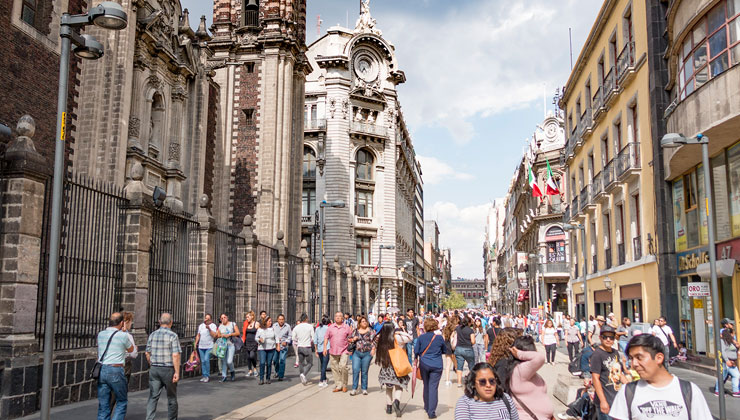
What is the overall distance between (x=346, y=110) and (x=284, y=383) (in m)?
41.9

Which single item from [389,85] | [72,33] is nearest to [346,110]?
[389,85]

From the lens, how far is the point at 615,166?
→ 27.1 meters

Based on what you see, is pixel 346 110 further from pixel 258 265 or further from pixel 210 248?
pixel 210 248

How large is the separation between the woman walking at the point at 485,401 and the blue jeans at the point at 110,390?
5531mm

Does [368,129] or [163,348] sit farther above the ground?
[368,129]

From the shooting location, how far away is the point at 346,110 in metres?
56.2

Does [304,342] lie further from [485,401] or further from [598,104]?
[598,104]

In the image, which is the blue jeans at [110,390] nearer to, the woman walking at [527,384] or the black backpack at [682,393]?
the woman walking at [527,384]

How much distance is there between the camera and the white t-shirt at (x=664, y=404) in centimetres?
416

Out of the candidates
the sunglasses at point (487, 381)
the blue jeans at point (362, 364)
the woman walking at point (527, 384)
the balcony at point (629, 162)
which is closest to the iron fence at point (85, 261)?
the blue jeans at point (362, 364)

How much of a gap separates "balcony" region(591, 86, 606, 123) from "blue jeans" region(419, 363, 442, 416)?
21143 millimetres

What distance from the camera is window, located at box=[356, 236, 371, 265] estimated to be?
185ft

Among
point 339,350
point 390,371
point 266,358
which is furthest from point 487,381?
point 266,358

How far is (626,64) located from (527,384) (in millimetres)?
22522
